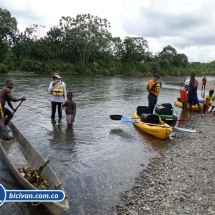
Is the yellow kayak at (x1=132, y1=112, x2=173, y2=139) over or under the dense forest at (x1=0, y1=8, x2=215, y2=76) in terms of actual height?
under

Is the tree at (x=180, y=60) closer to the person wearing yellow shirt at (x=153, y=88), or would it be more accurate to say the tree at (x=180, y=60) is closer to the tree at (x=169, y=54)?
the tree at (x=169, y=54)

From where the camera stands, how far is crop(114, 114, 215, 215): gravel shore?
14.3 ft

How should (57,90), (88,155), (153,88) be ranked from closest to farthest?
(88,155) → (57,90) → (153,88)

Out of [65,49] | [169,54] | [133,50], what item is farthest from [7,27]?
[169,54]

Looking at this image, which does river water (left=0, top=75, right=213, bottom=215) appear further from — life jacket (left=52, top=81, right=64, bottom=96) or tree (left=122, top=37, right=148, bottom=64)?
tree (left=122, top=37, right=148, bottom=64)

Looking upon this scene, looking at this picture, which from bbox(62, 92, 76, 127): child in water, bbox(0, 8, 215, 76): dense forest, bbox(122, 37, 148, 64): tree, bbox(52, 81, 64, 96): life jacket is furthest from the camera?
bbox(122, 37, 148, 64): tree

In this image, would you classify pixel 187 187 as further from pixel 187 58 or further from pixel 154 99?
pixel 187 58

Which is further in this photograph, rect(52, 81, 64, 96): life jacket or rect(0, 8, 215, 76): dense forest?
rect(0, 8, 215, 76): dense forest

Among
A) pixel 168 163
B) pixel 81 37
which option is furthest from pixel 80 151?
pixel 81 37

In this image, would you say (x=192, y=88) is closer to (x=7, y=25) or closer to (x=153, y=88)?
(x=153, y=88)

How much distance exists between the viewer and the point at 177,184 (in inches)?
206

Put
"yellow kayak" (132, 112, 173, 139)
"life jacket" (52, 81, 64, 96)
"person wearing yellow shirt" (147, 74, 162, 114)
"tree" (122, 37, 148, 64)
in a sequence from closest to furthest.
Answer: "yellow kayak" (132, 112, 173, 139)
"life jacket" (52, 81, 64, 96)
"person wearing yellow shirt" (147, 74, 162, 114)
"tree" (122, 37, 148, 64)

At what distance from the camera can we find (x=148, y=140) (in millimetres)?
8727

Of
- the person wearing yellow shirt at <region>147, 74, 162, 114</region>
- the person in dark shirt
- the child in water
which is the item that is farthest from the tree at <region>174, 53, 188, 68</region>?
the child in water
